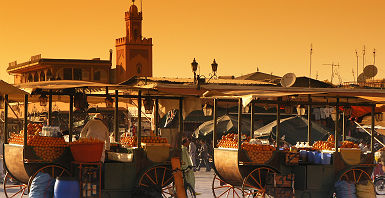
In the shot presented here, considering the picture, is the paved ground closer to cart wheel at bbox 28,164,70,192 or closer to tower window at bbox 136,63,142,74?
cart wheel at bbox 28,164,70,192

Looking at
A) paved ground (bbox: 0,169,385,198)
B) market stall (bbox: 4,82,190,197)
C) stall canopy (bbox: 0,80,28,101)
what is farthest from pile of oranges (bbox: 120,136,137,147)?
paved ground (bbox: 0,169,385,198)

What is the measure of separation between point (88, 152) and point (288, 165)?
142 inches

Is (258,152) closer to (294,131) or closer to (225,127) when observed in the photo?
(294,131)

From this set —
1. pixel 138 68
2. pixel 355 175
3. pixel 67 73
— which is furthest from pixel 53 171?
pixel 138 68

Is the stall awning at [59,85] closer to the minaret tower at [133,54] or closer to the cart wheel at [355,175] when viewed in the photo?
the cart wheel at [355,175]

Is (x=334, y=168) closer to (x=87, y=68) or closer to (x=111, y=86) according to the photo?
(x=111, y=86)

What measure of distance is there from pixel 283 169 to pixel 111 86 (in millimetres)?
3469

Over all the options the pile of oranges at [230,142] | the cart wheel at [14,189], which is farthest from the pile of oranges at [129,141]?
the cart wheel at [14,189]

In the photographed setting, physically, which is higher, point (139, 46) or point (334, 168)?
point (139, 46)

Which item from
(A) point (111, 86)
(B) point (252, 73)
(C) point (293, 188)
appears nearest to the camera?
(A) point (111, 86)

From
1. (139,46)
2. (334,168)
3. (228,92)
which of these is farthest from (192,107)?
(139,46)

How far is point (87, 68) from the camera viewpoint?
70375 millimetres

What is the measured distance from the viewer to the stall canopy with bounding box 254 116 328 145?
102 ft

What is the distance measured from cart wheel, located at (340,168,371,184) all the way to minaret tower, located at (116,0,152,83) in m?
58.9
